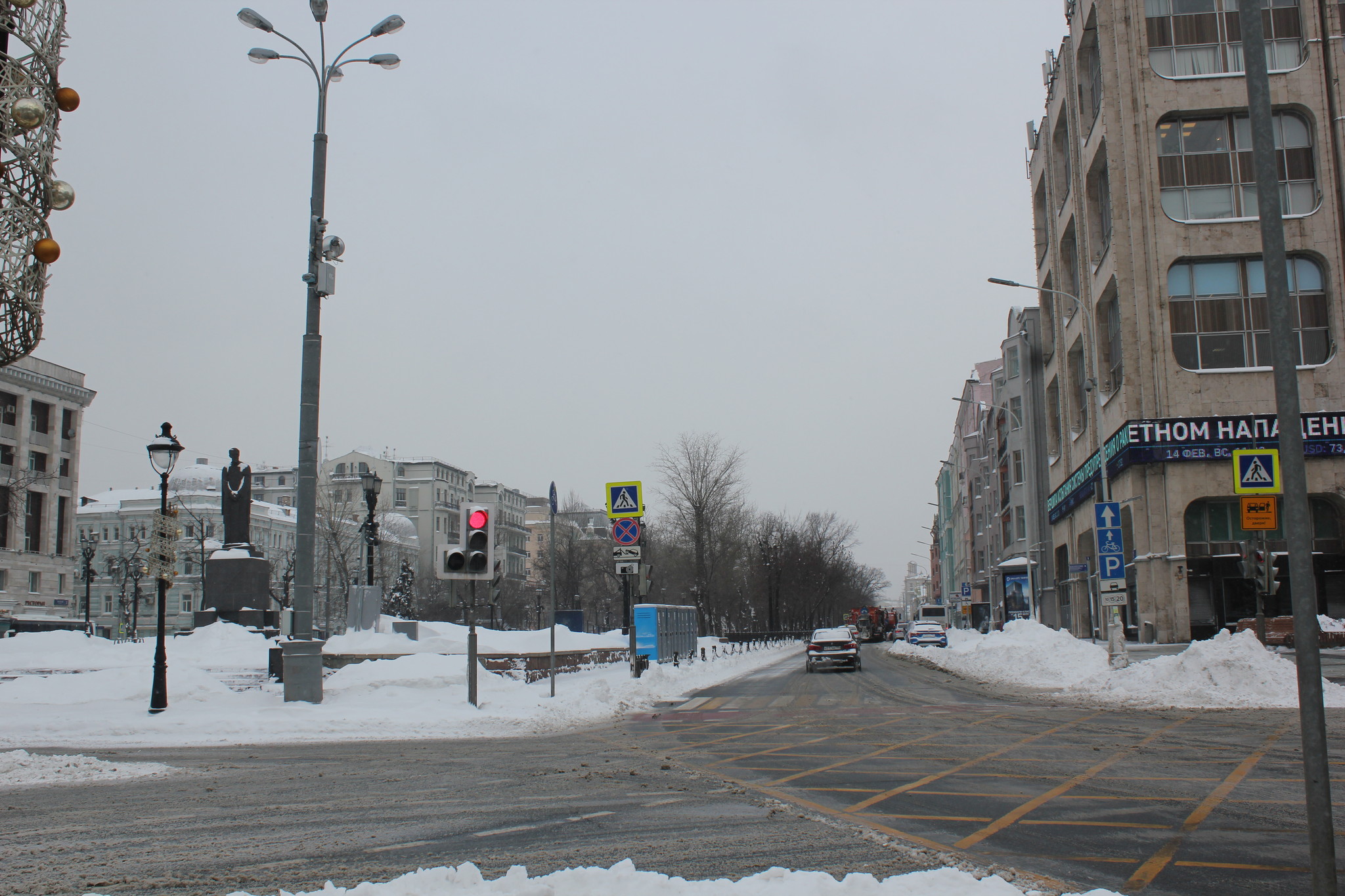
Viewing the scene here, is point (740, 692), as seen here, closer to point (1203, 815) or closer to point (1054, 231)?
point (1203, 815)

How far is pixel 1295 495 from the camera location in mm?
4406

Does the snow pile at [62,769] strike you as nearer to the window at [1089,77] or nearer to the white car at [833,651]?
the white car at [833,651]

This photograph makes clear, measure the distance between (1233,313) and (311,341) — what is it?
30.4 meters

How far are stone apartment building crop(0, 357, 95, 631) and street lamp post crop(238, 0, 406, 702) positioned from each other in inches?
2360

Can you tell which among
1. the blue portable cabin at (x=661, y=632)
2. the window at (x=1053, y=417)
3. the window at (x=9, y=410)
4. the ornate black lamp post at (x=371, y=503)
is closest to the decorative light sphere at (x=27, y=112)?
the ornate black lamp post at (x=371, y=503)

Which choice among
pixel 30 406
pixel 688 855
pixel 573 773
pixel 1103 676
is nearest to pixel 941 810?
pixel 688 855

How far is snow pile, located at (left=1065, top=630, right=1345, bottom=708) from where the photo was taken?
17438 millimetres

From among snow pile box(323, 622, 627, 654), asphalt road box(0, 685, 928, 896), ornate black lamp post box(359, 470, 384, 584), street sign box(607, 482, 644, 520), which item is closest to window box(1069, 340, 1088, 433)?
snow pile box(323, 622, 627, 654)

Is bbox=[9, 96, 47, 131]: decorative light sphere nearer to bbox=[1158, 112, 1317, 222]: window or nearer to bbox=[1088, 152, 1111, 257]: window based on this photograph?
bbox=[1158, 112, 1317, 222]: window

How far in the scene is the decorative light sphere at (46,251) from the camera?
11.0 metres

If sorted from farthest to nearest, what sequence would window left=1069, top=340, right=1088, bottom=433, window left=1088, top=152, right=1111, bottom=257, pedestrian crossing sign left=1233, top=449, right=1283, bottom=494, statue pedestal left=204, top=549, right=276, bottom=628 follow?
1. window left=1069, top=340, right=1088, bottom=433
2. window left=1088, top=152, right=1111, bottom=257
3. statue pedestal left=204, top=549, right=276, bottom=628
4. pedestrian crossing sign left=1233, top=449, right=1283, bottom=494

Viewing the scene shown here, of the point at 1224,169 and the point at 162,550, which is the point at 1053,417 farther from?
the point at 162,550

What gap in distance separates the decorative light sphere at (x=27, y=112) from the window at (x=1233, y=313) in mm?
33563

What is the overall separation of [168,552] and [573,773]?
488 inches
